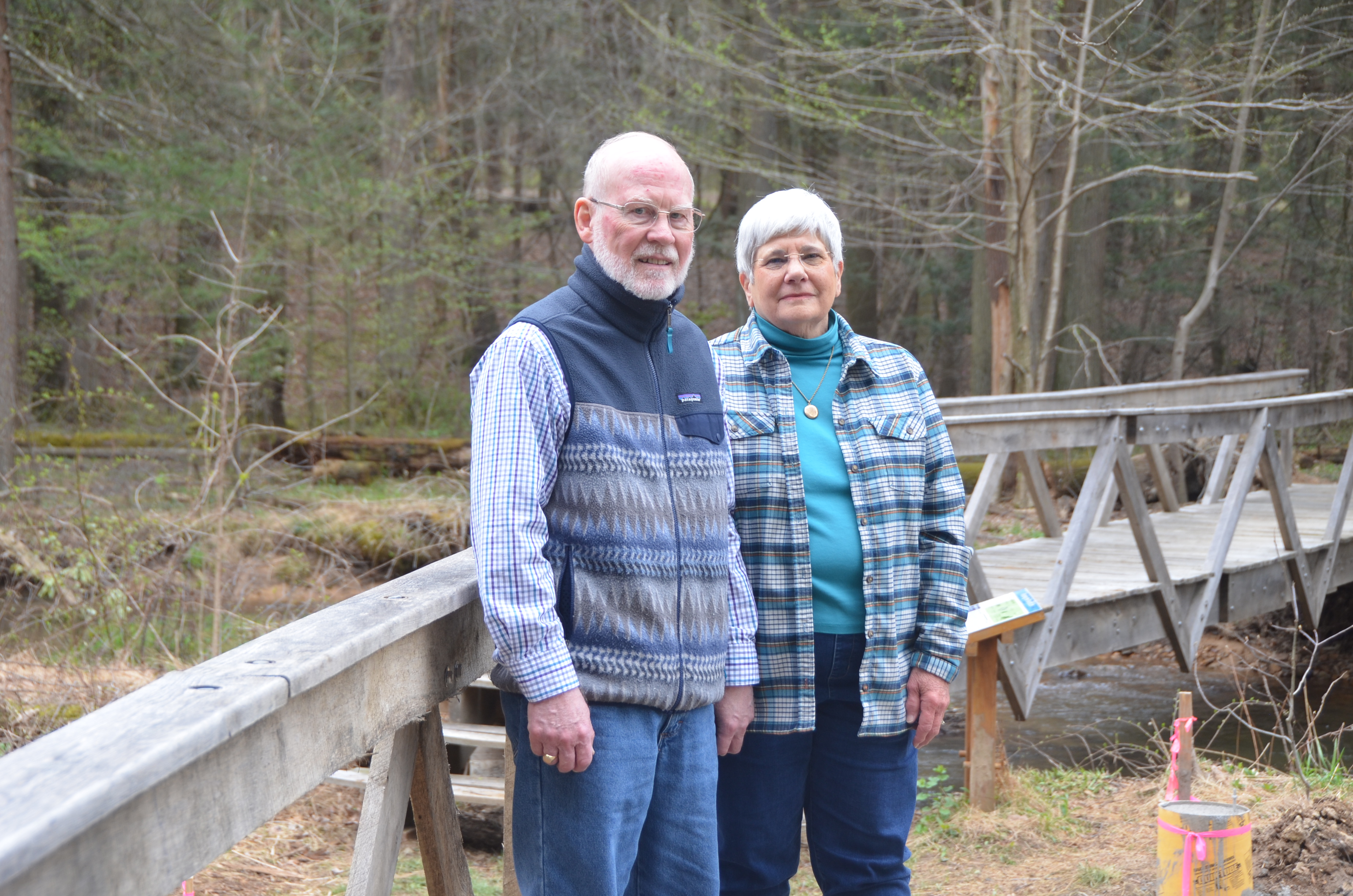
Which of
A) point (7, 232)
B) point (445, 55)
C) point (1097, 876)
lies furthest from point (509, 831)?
point (445, 55)

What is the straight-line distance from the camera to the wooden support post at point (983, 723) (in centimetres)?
475

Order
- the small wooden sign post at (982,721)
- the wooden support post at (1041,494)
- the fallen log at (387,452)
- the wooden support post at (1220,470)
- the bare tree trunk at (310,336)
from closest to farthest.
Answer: the small wooden sign post at (982,721)
the wooden support post at (1041,494)
the wooden support post at (1220,470)
the fallen log at (387,452)
the bare tree trunk at (310,336)

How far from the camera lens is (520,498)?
1879 millimetres

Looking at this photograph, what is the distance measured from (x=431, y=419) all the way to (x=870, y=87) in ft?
25.8

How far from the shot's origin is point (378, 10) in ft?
66.6

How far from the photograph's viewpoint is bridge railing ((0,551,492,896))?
1.00 meters

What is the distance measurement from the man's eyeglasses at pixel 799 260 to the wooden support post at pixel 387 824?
3.96 ft

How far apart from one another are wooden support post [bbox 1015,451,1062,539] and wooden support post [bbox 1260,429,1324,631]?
1225 mm

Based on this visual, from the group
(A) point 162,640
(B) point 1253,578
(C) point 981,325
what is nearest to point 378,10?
(C) point 981,325

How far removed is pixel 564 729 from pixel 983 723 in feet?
10.8

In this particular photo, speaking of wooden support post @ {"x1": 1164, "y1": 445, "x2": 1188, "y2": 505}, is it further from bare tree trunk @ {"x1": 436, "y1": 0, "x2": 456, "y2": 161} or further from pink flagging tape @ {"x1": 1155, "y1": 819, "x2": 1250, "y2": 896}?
bare tree trunk @ {"x1": 436, "y1": 0, "x2": 456, "y2": 161}

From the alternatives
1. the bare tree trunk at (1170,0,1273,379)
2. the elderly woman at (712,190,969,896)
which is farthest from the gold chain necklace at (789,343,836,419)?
the bare tree trunk at (1170,0,1273,379)

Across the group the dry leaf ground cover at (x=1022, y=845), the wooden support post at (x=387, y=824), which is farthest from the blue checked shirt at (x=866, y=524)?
the dry leaf ground cover at (x=1022, y=845)

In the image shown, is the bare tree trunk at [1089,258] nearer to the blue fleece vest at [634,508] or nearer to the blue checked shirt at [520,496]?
the blue fleece vest at [634,508]
